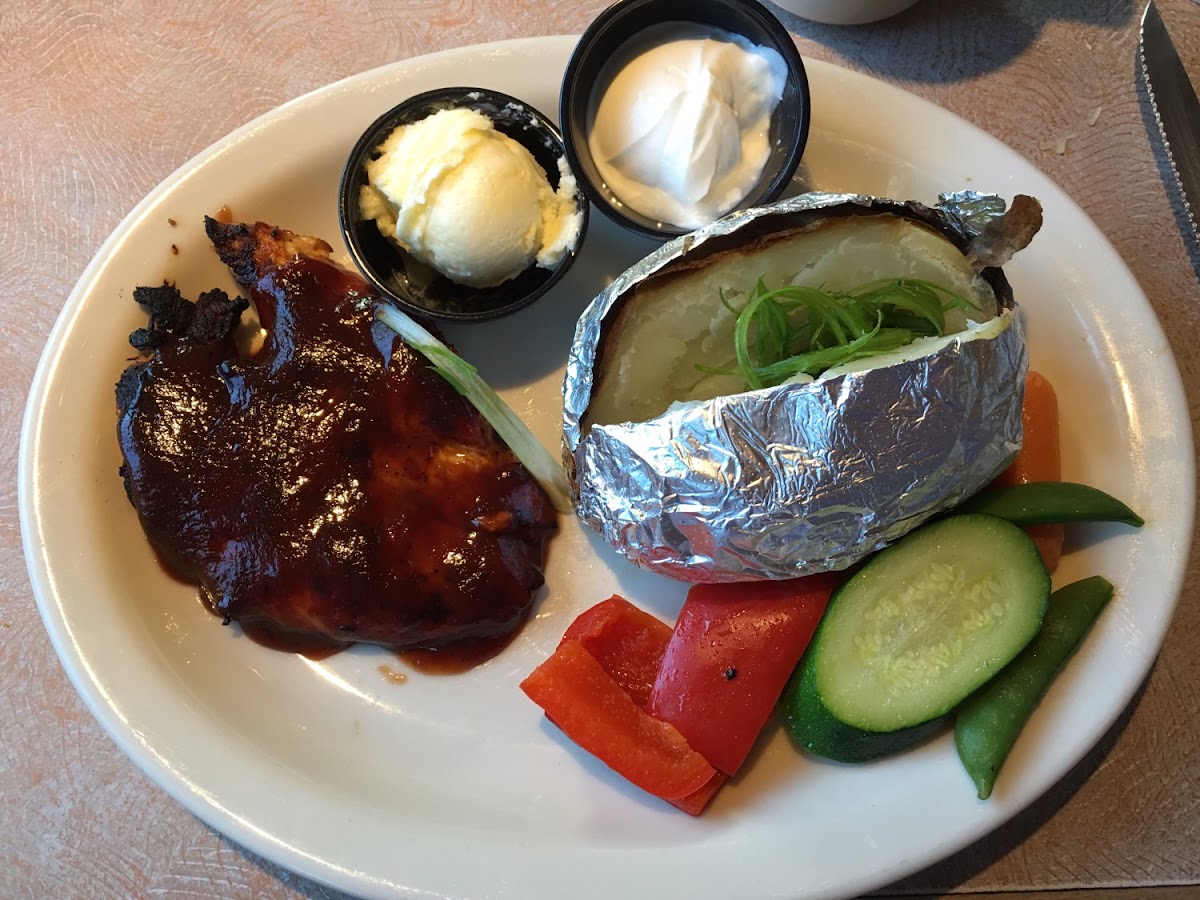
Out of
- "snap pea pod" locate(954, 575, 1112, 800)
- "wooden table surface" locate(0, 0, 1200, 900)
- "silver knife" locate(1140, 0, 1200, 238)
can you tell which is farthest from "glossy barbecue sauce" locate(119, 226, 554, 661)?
"silver knife" locate(1140, 0, 1200, 238)

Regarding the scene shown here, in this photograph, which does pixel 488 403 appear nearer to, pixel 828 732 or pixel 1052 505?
pixel 828 732

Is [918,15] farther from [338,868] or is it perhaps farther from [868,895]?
[338,868]

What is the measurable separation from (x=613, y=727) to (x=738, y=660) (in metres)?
0.21

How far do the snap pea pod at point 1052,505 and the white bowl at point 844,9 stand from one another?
2.82 ft

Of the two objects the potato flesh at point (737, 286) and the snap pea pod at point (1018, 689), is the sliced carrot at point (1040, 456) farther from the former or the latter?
the potato flesh at point (737, 286)

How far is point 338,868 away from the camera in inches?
45.0

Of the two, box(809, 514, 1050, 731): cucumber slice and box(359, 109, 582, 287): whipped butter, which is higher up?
box(359, 109, 582, 287): whipped butter

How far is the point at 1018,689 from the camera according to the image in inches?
44.8

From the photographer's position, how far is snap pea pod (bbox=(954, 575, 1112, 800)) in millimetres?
1121

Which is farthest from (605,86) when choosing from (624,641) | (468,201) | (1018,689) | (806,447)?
(1018,689)

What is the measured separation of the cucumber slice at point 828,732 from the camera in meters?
1.12

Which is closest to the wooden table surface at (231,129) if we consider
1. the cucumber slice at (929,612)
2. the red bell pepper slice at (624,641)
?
the cucumber slice at (929,612)

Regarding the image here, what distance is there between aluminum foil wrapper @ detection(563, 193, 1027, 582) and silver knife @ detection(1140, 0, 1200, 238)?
578 millimetres

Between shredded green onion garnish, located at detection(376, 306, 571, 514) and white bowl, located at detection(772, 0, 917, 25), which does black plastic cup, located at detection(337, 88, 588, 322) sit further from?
white bowl, located at detection(772, 0, 917, 25)
